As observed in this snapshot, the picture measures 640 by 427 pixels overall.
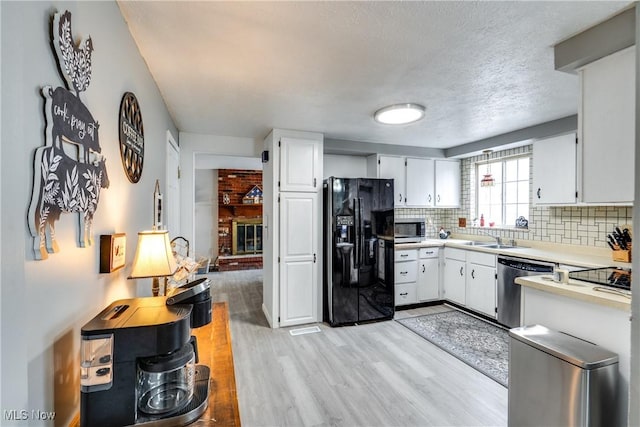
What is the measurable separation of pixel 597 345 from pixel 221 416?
189 centimetres

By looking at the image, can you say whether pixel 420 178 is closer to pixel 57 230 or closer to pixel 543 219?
pixel 543 219

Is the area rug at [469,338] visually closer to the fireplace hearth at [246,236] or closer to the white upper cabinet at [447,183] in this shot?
the white upper cabinet at [447,183]

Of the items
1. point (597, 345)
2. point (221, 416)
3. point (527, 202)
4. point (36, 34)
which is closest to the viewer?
point (36, 34)

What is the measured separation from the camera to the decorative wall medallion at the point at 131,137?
1.38 m

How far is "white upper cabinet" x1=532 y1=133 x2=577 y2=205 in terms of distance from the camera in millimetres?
3056

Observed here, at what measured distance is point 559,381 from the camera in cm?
148

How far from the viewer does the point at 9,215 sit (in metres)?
0.61

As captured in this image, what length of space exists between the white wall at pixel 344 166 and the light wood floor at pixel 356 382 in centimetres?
215

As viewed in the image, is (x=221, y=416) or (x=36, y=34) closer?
(x=36, y=34)

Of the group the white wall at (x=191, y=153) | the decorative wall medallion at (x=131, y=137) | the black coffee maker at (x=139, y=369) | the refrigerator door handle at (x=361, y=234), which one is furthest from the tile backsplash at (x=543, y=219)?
the black coffee maker at (x=139, y=369)

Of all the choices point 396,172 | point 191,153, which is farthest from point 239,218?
point 396,172

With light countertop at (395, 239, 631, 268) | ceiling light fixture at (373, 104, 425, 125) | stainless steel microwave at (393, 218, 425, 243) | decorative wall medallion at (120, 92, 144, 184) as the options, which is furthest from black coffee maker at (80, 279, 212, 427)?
stainless steel microwave at (393, 218, 425, 243)

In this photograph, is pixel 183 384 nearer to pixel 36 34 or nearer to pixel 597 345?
pixel 36 34

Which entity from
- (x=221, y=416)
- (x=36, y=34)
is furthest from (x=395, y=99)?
(x=221, y=416)
